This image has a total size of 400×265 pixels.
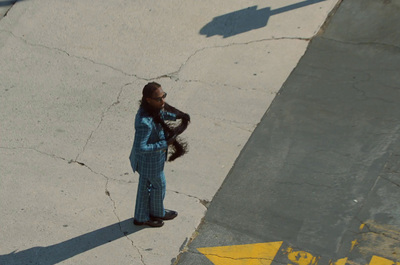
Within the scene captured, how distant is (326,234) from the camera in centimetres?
748

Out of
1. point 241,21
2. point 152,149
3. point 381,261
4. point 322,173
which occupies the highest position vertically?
point 241,21

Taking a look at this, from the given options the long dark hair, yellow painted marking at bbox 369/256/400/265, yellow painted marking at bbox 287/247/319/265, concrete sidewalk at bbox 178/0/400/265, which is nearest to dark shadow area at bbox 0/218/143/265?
concrete sidewalk at bbox 178/0/400/265

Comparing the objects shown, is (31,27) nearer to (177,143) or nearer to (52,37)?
(52,37)

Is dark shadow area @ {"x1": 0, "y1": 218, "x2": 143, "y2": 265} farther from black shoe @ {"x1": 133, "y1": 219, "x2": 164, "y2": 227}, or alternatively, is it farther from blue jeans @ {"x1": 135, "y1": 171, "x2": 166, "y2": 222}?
blue jeans @ {"x1": 135, "y1": 171, "x2": 166, "y2": 222}

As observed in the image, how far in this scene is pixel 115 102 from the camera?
9.20 meters

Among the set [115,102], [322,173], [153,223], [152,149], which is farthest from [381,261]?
[115,102]

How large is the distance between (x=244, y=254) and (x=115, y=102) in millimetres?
2933

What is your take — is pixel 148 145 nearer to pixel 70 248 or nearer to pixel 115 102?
pixel 70 248

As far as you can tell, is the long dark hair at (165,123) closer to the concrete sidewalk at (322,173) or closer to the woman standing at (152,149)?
the woman standing at (152,149)

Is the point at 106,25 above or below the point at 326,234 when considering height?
above

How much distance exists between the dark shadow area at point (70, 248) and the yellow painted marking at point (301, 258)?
1.62m

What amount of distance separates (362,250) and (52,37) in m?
5.43

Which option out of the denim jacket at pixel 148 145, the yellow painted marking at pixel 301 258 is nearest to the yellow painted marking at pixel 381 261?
the yellow painted marking at pixel 301 258

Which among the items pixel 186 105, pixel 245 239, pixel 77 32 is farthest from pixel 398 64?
pixel 77 32
